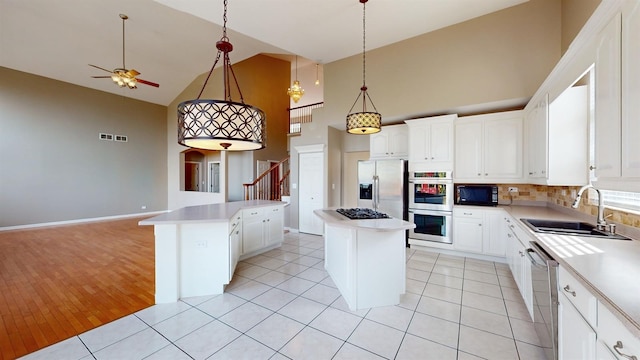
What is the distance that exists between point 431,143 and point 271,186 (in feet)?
14.9

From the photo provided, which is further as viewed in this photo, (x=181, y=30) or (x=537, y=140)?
(x=181, y=30)

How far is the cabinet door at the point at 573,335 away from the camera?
3.69 ft

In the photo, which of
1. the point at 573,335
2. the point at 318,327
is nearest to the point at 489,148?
the point at 573,335

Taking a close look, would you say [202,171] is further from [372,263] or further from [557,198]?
[557,198]

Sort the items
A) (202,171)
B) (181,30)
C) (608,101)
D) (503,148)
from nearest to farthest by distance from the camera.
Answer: (608,101) < (503,148) < (181,30) < (202,171)

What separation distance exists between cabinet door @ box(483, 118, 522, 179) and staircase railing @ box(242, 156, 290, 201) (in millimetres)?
4829

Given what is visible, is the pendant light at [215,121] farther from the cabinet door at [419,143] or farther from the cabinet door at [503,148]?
the cabinet door at [503,148]

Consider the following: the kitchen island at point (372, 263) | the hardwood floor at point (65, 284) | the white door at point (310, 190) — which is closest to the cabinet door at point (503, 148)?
the kitchen island at point (372, 263)

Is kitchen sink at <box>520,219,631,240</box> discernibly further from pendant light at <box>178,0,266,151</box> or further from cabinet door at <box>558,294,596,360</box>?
pendant light at <box>178,0,266,151</box>

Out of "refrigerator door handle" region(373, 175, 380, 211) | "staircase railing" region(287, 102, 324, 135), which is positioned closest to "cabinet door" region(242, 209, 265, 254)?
"refrigerator door handle" region(373, 175, 380, 211)

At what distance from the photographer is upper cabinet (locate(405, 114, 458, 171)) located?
409 centimetres

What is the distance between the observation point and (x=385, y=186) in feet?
15.0

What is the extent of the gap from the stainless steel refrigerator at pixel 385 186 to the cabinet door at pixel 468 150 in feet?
2.98

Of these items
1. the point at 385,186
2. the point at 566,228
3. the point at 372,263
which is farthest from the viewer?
the point at 385,186
